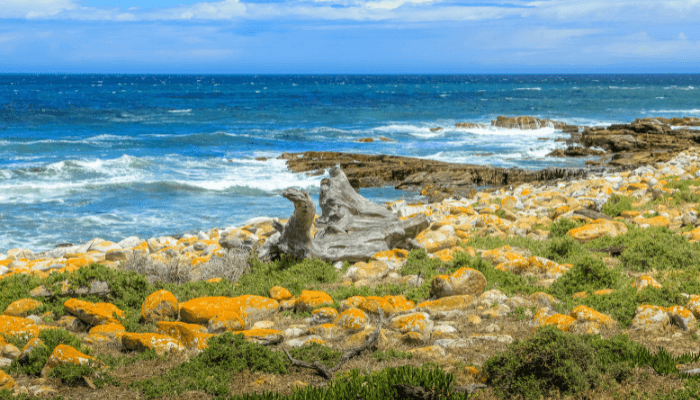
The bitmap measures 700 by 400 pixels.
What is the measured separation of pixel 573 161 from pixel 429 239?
21.5m

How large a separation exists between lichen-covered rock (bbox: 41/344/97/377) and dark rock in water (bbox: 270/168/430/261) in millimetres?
3881

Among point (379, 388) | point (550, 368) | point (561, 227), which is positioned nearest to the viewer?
point (379, 388)

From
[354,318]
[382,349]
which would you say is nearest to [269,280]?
[354,318]

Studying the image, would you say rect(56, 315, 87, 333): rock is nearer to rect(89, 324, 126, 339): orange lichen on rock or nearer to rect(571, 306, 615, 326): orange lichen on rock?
rect(89, 324, 126, 339): orange lichen on rock

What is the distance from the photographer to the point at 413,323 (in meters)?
5.92

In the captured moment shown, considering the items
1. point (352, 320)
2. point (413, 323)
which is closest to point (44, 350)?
point (352, 320)

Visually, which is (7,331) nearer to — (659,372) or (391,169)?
(659,372)

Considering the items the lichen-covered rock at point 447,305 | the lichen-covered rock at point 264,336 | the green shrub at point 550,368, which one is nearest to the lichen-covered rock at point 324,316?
the lichen-covered rock at point 264,336

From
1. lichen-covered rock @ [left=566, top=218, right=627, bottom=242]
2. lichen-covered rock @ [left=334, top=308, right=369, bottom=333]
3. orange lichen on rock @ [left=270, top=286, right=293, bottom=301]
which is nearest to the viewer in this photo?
lichen-covered rock @ [left=334, top=308, right=369, bottom=333]

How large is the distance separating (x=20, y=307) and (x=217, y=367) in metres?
3.35

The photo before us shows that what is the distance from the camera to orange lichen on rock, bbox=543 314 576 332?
5660mm

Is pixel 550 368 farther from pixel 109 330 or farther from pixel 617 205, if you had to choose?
pixel 617 205

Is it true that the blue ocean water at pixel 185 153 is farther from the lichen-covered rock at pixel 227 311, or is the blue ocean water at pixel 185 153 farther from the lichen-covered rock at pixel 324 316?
the lichen-covered rock at pixel 324 316

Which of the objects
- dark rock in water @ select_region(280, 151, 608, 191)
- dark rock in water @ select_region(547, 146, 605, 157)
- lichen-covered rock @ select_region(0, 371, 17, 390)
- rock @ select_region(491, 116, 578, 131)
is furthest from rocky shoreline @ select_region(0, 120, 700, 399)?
rock @ select_region(491, 116, 578, 131)
